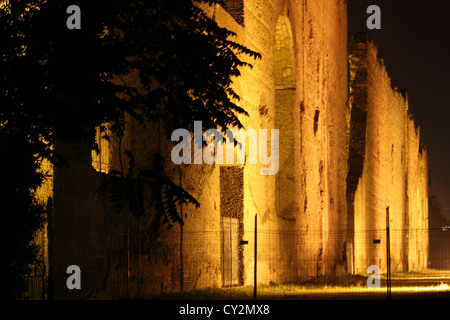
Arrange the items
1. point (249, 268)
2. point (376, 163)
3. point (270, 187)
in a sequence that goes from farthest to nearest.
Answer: point (376, 163), point (270, 187), point (249, 268)

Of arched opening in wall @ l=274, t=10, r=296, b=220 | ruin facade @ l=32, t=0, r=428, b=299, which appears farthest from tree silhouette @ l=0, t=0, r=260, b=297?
arched opening in wall @ l=274, t=10, r=296, b=220

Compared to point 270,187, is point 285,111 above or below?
above

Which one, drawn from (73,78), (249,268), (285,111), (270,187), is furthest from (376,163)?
(73,78)

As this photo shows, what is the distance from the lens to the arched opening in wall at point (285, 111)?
21141 mm

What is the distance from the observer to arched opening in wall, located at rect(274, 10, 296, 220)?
21.1 m

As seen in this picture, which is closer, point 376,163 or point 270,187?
point 270,187

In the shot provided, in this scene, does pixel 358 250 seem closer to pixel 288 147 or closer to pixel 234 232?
pixel 288 147

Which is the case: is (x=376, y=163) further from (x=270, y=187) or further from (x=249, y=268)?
(x=249, y=268)

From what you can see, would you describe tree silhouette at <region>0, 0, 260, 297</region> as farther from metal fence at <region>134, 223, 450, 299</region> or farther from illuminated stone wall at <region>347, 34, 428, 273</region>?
illuminated stone wall at <region>347, 34, 428, 273</region>

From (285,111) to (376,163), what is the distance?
14.4m

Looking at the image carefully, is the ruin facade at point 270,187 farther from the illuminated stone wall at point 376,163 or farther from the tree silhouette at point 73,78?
the tree silhouette at point 73,78

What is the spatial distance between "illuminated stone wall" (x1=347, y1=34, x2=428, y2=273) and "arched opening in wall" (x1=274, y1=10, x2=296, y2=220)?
6.16m

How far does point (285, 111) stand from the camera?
21.6m
